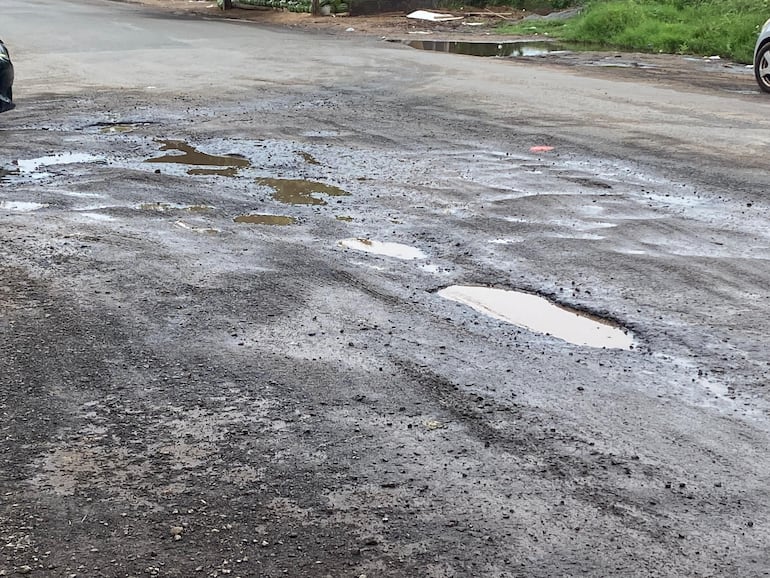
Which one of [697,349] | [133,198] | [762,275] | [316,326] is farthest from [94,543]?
[133,198]

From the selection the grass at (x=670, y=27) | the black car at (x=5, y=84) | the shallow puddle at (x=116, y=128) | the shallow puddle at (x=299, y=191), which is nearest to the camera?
the shallow puddle at (x=299, y=191)

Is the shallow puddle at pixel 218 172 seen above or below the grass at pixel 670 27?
below

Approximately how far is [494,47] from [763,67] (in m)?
9.35

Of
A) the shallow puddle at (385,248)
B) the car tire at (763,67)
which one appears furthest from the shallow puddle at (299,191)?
the car tire at (763,67)

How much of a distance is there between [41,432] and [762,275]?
4.57m

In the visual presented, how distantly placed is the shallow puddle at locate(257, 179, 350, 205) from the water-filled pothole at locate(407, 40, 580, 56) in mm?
13583

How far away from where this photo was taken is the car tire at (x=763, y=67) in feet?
49.6

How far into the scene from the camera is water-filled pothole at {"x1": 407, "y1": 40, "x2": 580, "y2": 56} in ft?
72.9

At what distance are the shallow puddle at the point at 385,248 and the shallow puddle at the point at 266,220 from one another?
2.28ft

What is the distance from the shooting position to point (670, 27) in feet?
77.9

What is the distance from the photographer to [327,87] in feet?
49.4

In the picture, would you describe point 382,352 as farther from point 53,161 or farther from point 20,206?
point 53,161

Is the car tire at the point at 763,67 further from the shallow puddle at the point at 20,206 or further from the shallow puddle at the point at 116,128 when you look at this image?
the shallow puddle at the point at 20,206

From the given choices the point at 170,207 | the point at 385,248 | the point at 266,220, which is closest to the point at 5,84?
the point at 170,207
